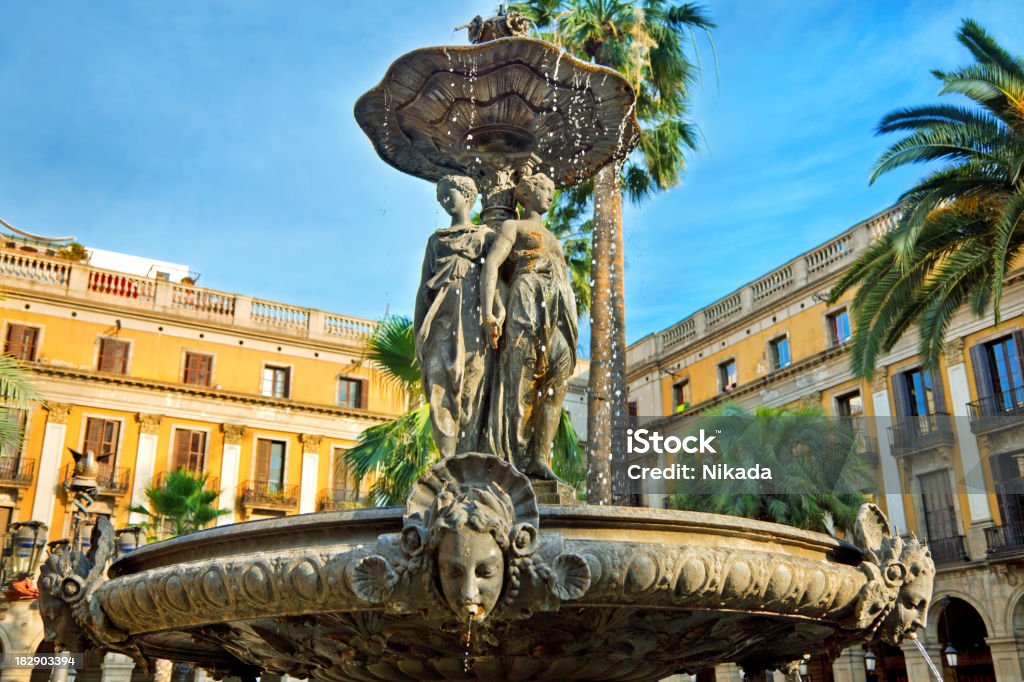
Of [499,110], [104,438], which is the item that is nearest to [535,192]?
[499,110]

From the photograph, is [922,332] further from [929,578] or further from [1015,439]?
[929,578]

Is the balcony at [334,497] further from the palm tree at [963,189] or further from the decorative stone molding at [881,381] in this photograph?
the palm tree at [963,189]

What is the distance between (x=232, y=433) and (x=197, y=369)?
8.49ft

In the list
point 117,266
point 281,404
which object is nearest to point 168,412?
point 281,404

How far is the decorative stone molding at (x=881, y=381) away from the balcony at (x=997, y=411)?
3146mm

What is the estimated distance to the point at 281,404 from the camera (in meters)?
35.7

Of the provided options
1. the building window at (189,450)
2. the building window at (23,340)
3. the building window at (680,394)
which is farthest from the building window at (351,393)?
the building window at (680,394)

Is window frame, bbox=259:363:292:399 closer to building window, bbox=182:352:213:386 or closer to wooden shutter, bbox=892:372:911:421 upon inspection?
building window, bbox=182:352:213:386

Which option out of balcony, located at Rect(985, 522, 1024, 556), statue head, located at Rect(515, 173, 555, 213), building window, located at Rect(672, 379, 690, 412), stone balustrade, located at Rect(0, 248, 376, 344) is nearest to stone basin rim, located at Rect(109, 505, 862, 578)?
statue head, located at Rect(515, 173, 555, 213)

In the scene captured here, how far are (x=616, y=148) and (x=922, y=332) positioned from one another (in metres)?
11.6

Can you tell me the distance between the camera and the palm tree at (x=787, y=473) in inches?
886

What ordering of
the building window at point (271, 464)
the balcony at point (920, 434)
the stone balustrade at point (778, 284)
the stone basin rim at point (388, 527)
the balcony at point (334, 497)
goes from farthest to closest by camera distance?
the building window at point (271, 464), the balcony at point (334, 497), the stone balustrade at point (778, 284), the balcony at point (920, 434), the stone basin rim at point (388, 527)

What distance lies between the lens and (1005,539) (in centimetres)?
2522

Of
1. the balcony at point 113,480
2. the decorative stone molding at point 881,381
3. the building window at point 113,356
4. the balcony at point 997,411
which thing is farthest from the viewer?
the building window at point 113,356
